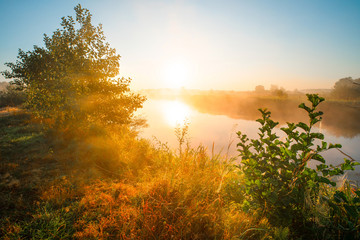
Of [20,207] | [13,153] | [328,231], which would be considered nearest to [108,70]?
[13,153]

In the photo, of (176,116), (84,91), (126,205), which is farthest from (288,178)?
(176,116)

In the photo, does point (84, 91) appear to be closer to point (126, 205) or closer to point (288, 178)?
point (126, 205)

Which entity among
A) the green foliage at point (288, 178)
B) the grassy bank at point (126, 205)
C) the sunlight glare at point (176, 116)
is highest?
the green foliage at point (288, 178)

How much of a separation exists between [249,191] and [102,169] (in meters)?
4.55

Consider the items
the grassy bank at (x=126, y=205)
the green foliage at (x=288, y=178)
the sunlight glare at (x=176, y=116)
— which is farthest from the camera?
the sunlight glare at (x=176, y=116)

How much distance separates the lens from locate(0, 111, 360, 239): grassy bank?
8.20ft

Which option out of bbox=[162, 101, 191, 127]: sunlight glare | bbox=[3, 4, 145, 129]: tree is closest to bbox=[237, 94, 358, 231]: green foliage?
bbox=[162, 101, 191, 127]: sunlight glare

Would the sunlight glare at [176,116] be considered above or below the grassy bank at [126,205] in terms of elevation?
below

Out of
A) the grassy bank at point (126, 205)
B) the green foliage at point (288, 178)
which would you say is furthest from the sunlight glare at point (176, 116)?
the green foliage at point (288, 178)

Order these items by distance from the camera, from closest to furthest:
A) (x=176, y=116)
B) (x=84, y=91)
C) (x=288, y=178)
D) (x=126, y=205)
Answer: (x=288, y=178), (x=126, y=205), (x=84, y=91), (x=176, y=116)

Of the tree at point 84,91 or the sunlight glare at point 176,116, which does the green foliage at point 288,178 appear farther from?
the tree at point 84,91

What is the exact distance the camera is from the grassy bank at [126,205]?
250cm

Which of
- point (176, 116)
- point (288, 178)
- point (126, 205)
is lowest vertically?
point (176, 116)

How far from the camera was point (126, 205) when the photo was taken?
3.37m
